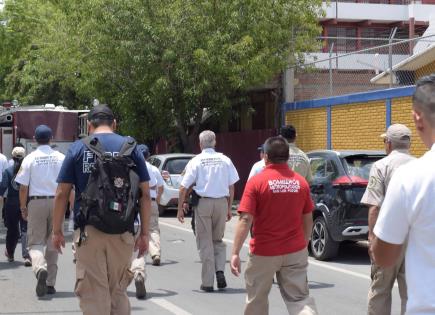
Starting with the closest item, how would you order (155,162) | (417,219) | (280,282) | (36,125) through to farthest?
(417,219) → (280,282) → (36,125) → (155,162)

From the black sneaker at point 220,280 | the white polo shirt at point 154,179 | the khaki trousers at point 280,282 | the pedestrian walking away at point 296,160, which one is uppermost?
the pedestrian walking away at point 296,160

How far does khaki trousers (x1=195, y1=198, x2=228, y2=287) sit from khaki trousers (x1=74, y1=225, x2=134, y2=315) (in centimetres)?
327

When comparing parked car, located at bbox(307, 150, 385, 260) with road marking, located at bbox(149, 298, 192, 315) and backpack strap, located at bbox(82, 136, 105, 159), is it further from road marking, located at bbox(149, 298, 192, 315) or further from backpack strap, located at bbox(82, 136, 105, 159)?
backpack strap, located at bbox(82, 136, 105, 159)

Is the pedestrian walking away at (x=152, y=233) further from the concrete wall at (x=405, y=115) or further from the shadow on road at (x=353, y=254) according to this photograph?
the concrete wall at (x=405, y=115)

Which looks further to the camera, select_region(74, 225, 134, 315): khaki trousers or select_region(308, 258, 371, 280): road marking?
select_region(308, 258, 371, 280): road marking

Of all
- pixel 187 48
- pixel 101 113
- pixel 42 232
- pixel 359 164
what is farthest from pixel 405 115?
pixel 101 113

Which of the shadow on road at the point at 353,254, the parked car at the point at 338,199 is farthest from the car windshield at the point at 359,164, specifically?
the shadow on road at the point at 353,254

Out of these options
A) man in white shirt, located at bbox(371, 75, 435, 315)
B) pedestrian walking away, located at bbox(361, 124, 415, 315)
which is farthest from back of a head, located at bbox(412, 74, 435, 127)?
pedestrian walking away, located at bbox(361, 124, 415, 315)

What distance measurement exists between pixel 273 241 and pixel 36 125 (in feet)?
47.8

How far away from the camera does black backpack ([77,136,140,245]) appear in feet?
18.7

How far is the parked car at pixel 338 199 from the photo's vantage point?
36.6ft

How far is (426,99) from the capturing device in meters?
3.05

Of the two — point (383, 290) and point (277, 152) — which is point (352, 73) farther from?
point (277, 152)

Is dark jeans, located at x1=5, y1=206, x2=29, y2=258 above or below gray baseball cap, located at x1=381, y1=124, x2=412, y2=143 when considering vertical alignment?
below
